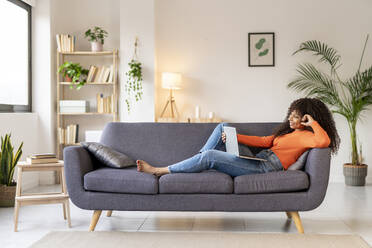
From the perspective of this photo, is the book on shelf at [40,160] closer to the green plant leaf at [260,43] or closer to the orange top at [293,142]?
the orange top at [293,142]

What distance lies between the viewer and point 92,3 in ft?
19.3

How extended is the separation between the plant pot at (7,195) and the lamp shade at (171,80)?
2335mm

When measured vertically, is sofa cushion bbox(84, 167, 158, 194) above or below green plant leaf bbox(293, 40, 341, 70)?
below

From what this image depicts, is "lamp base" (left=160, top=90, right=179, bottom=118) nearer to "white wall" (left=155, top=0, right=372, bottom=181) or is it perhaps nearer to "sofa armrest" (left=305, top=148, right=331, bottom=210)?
"white wall" (left=155, top=0, right=372, bottom=181)

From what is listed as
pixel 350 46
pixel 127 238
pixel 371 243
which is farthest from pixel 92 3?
pixel 371 243

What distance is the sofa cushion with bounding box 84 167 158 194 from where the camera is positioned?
9.91ft

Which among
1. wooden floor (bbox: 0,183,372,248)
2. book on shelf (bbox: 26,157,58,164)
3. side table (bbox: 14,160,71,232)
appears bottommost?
wooden floor (bbox: 0,183,372,248)

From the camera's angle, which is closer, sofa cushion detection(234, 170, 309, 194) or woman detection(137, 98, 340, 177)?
sofa cushion detection(234, 170, 309, 194)

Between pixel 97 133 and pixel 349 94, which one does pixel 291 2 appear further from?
pixel 97 133

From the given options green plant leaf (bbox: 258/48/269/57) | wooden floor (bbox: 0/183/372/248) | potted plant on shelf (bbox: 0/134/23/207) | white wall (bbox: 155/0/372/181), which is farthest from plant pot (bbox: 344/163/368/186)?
potted plant on shelf (bbox: 0/134/23/207)

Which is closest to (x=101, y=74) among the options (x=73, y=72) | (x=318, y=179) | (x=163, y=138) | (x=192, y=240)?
(x=73, y=72)

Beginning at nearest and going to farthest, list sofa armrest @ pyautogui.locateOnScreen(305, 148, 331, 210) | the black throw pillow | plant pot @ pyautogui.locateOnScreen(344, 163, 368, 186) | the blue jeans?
1. sofa armrest @ pyautogui.locateOnScreen(305, 148, 331, 210)
2. the blue jeans
3. the black throw pillow
4. plant pot @ pyautogui.locateOnScreen(344, 163, 368, 186)

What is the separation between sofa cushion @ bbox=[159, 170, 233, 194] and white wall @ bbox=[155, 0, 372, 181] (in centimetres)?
291

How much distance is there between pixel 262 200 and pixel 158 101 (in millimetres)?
3199
